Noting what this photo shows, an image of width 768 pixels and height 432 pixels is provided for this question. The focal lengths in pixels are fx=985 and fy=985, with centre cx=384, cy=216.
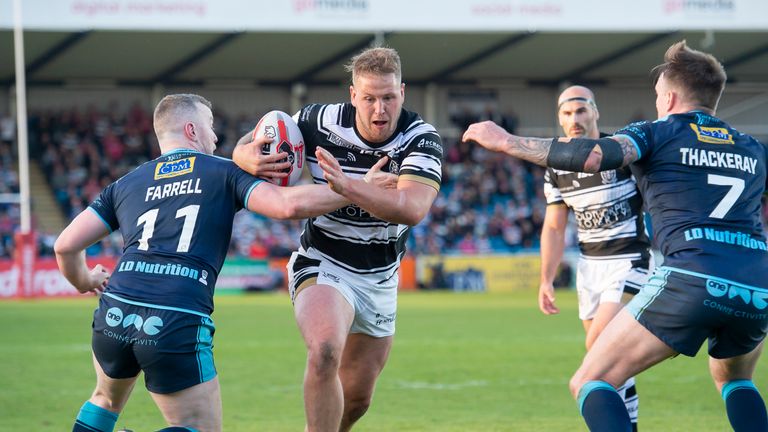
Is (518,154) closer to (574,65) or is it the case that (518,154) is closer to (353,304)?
(353,304)

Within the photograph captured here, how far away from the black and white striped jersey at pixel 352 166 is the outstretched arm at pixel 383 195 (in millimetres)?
713

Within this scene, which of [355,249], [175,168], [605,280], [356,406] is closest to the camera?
[175,168]

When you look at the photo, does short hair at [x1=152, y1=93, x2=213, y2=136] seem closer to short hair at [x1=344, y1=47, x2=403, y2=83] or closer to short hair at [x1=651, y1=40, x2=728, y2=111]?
short hair at [x1=344, y1=47, x2=403, y2=83]

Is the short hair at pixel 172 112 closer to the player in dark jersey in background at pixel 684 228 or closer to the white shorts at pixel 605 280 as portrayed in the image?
the player in dark jersey in background at pixel 684 228

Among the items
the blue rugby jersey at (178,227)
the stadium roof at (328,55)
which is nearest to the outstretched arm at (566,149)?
the blue rugby jersey at (178,227)

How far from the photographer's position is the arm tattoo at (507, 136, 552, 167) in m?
5.55

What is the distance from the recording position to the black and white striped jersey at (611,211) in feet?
27.0

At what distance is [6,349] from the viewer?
14156 millimetres

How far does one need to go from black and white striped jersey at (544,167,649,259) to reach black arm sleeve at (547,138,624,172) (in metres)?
2.71

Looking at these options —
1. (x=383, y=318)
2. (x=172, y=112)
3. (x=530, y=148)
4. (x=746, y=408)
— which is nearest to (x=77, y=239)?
(x=172, y=112)

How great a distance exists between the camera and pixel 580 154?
5508 mm

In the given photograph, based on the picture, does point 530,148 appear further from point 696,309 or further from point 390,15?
point 390,15

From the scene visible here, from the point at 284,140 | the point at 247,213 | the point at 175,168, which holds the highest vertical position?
the point at 247,213

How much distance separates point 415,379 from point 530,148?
251 inches
